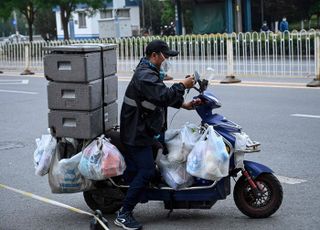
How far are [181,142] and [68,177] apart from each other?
1051mm

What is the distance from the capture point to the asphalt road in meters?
5.84

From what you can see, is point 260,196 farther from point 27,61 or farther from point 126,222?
point 27,61

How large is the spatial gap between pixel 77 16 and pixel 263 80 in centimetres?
4631

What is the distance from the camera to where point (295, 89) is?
15.1m

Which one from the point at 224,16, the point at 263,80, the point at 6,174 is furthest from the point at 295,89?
the point at 224,16

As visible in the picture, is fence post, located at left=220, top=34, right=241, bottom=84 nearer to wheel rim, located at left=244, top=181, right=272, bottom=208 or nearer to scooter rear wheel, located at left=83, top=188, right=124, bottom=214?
scooter rear wheel, located at left=83, top=188, right=124, bottom=214

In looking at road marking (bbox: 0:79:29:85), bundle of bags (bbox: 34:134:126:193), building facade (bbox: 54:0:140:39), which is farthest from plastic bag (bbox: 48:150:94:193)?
building facade (bbox: 54:0:140:39)

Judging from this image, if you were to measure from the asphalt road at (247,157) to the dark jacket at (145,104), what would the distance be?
2.82ft

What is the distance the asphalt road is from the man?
368mm

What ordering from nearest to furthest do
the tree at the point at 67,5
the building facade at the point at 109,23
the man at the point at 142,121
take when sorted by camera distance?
the man at the point at 142,121, the tree at the point at 67,5, the building facade at the point at 109,23

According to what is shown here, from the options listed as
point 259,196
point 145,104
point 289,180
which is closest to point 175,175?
point 145,104

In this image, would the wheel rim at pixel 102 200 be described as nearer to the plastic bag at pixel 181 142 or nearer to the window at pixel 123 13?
the plastic bag at pixel 181 142

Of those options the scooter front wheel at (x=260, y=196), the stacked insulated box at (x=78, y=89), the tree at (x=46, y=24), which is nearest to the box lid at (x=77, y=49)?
the stacked insulated box at (x=78, y=89)

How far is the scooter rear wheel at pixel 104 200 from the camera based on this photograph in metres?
5.94
